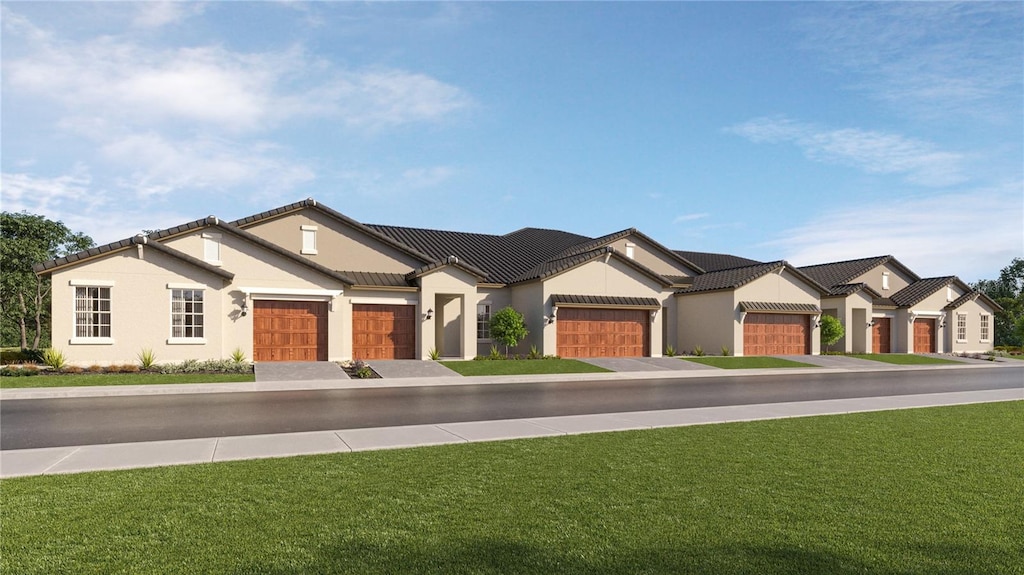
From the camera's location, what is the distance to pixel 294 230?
28531 millimetres

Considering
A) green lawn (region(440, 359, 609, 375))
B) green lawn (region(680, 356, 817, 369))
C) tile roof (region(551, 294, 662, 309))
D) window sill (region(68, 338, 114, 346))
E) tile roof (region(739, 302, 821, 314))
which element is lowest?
green lawn (region(680, 356, 817, 369))

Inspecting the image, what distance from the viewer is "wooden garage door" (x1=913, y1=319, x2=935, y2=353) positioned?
141 ft

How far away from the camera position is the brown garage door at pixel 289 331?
25.9 meters

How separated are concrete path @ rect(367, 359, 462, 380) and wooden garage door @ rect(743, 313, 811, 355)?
18038mm

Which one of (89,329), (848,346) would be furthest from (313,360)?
(848,346)

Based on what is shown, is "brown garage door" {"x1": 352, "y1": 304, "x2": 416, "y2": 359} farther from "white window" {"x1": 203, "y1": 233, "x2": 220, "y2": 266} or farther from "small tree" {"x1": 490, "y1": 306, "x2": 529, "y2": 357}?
"white window" {"x1": 203, "y1": 233, "x2": 220, "y2": 266}

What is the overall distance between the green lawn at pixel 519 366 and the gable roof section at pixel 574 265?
14.6ft

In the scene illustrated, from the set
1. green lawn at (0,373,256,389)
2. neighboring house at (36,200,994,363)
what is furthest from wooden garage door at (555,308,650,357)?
green lawn at (0,373,256,389)

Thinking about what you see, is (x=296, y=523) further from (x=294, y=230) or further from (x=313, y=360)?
(x=294, y=230)

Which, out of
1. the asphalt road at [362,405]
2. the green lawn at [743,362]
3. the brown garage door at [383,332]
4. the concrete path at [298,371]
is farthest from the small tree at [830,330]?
the concrete path at [298,371]

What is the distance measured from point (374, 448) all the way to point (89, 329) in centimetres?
1866

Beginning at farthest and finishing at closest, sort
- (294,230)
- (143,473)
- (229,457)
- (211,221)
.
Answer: (294,230) < (211,221) < (229,457) < (143,473)

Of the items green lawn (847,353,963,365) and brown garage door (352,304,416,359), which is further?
green lawn (847,353,963,365)

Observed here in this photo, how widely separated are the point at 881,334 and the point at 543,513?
1721 inches
